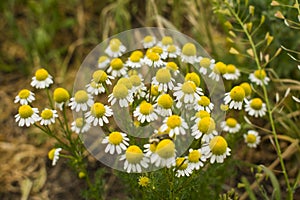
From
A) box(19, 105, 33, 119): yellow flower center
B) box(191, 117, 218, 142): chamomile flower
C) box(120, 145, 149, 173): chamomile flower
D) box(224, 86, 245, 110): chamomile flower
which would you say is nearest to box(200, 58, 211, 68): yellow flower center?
box(224, 86, 245, 110): chamomile flower

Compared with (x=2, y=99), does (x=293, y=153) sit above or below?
below

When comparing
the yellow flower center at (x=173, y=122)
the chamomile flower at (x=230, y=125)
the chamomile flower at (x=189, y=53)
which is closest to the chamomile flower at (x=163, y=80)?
the yellow flower center at (x=173, y=122)

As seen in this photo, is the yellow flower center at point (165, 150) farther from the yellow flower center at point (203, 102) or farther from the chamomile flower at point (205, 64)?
the chamomile flower at point (205, 64)

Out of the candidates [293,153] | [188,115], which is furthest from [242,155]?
[188,115]

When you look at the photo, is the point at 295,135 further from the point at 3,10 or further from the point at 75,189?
the point at 3,10

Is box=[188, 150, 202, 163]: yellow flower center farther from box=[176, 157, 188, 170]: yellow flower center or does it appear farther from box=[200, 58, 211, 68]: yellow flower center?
box=[200, 58, 211, 68]: yellow flower center

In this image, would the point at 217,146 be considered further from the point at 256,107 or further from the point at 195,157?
the point at 256,107

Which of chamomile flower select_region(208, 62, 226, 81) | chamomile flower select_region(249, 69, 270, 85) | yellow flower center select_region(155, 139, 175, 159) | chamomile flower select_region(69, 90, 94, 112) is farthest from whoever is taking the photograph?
chamomile flower select_region(249, 69, 270, 85)

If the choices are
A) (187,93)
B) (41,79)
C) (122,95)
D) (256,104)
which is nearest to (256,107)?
(256,104)
